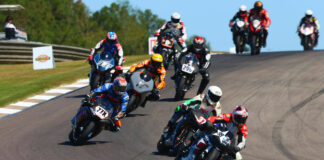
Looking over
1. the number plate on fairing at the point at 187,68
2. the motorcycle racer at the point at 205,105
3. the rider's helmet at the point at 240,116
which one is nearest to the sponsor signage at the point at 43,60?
the number plate on fairing at the point at 187,68

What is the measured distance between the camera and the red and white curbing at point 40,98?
17.8 meters

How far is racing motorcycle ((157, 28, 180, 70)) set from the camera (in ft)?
66.0

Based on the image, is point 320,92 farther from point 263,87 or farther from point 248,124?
point 248,124

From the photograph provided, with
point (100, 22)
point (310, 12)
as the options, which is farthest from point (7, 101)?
point (100, 22)

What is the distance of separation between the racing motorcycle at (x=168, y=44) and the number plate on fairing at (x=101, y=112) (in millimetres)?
8793

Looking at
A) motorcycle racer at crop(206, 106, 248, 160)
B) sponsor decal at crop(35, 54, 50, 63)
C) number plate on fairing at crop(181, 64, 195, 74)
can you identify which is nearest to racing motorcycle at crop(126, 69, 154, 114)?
number plate on fairing at crop(181, 64, 195, 74)

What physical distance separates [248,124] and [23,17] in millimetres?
60089

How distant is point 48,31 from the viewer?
7138 centimetres

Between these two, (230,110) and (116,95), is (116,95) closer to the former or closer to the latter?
(116,95)

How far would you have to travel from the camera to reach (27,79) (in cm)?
2647

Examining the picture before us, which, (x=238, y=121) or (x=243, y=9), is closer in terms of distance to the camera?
(x=238, y=121)

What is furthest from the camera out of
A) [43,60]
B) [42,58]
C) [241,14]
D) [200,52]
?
[43,60]

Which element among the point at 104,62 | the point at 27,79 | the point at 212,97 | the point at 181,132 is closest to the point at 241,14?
the point at 27,79

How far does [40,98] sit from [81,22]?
278 feet
